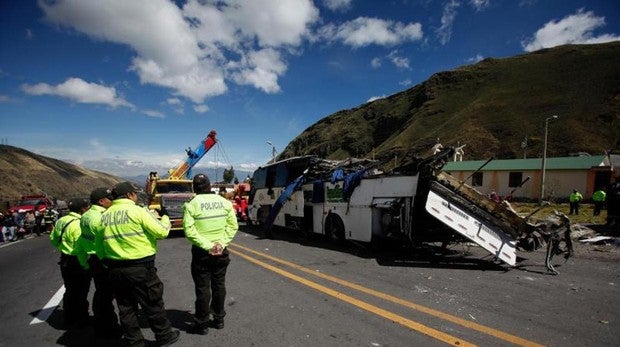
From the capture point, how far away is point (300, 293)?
5.74 meters

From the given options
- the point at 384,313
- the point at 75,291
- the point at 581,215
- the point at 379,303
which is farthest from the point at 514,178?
the point at 75,291

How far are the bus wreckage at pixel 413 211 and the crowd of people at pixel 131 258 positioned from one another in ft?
15.4

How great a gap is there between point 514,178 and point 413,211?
39291mm

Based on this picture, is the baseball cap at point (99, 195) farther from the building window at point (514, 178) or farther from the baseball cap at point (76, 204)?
the building window at point (514, 178)

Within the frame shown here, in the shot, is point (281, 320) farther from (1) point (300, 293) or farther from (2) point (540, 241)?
(2) point (540, 241)

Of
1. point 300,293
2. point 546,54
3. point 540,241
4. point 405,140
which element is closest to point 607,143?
point 405,140

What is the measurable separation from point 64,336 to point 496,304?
18.1ft

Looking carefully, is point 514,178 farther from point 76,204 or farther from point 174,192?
point 76,204

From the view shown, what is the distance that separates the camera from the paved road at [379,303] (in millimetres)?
4055

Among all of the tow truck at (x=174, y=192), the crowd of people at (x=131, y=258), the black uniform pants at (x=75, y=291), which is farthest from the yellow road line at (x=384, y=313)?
the tow truck at (x=174, y=192)

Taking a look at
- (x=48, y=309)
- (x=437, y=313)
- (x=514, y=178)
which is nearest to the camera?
(x=437, y=313)

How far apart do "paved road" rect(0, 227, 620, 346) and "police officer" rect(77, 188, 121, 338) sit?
0.34 metres

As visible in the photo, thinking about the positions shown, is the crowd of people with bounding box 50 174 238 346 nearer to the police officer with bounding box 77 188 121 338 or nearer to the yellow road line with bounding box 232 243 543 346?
the police officer with bounding box 77 188 121 338

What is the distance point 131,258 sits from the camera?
3.69m
